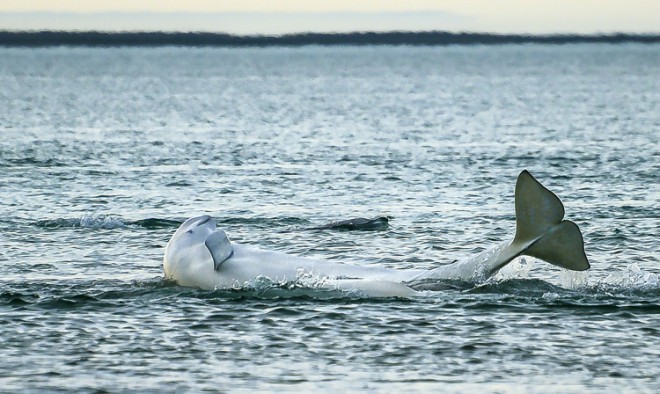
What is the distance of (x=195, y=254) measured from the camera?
69.3 ft

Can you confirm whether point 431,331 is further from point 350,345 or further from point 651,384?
point 651,384

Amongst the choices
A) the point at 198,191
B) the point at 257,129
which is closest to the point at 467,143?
the point at 257,129

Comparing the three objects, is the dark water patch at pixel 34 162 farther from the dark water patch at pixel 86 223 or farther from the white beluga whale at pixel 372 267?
the white beluga whale at pixel 372 267

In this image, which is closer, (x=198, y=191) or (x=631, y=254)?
(x=631, y=254)

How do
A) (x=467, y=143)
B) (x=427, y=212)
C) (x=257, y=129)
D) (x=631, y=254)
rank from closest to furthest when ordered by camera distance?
(x=631, y=254) < (x=427, y=212) < (x=467, y=143) < (x=257, y=129)

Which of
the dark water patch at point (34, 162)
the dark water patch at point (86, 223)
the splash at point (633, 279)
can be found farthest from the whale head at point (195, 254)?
the dark water patch at point (34, 162)

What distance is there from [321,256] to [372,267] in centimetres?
443

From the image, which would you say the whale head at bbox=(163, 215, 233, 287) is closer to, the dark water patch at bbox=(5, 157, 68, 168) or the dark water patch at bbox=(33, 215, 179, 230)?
the dark water patch at bbox=(33, 215, 179, 230)

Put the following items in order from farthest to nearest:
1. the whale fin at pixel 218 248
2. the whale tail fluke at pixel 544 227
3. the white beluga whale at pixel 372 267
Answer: the whale fin at pixel 218 248 → the white beluga whale at pixel 372 267 → the whale tail fluke at pixel 544 227

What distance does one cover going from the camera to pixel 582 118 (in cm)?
7862

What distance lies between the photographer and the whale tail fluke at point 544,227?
727 inches

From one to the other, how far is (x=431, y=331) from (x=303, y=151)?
35294 millimetres

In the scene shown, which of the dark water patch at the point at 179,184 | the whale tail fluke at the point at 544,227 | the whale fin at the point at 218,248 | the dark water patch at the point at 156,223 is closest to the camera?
the whale tail fluke at the point at 544,227

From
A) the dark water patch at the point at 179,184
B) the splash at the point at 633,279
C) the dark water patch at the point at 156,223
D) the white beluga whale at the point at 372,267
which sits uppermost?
the white beluga whale at the point at 372,267
